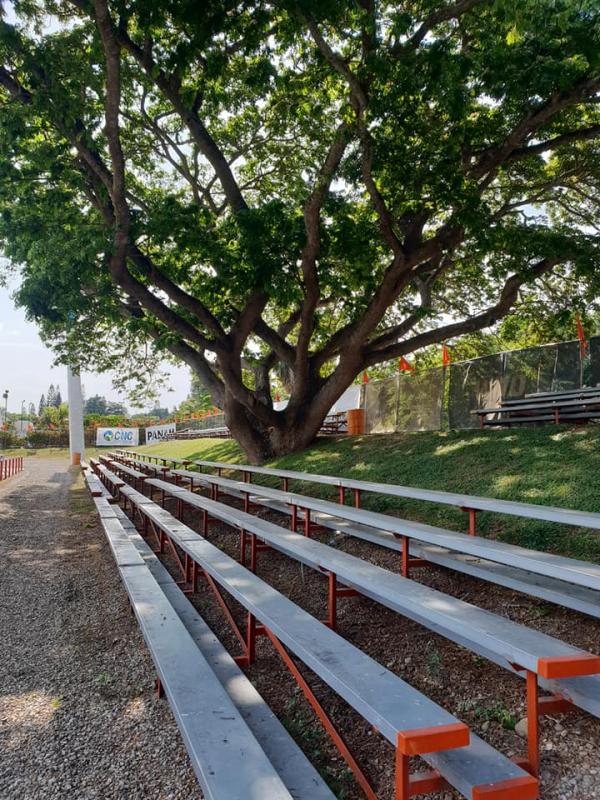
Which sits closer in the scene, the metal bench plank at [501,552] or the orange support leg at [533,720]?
the orange support leg at [533,720]

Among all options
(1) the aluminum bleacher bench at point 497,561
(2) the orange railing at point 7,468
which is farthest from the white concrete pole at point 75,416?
(1) the aluminum bleacher bench at point 497,561

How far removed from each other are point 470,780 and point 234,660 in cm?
191

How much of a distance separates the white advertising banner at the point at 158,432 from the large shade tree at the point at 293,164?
33.2 metres

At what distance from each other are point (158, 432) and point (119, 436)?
3.94 metres

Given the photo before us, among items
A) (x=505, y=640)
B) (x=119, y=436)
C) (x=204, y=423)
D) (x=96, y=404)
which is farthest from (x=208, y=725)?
(x=96, y=404)

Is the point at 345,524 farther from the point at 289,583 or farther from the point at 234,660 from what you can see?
the point at 234,660

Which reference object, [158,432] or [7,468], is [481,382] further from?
[158,432]

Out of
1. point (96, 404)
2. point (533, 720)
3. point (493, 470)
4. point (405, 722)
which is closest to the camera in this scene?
point (405, 722)

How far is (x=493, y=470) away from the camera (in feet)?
22.2

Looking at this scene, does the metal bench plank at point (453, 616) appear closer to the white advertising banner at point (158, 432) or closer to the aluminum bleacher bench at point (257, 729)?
the aluminum bleacher bench at point (257, 729)

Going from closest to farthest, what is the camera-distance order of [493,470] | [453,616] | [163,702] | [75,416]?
1. [453,616]
2. [163,702]
3. [493,470]
4. [75,416]

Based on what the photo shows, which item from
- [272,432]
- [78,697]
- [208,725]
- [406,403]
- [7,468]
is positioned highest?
[406,403]

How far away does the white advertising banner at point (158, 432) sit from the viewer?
44938 millimetres

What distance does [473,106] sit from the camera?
804 centimetres
